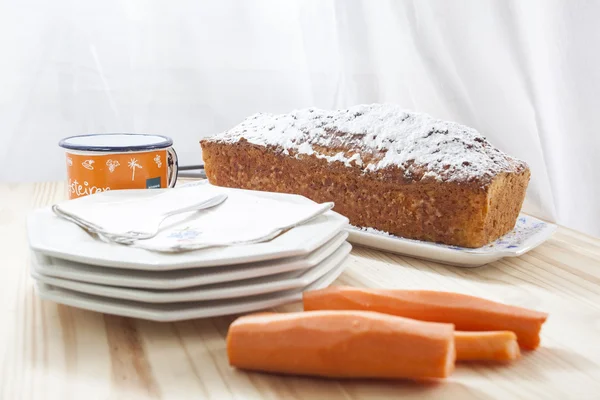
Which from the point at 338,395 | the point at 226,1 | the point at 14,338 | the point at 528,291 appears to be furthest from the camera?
the point at 226,1

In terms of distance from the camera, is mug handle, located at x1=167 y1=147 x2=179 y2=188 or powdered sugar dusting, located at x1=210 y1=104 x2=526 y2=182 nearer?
powdered sugar dusting, located at x1=210 y1=104 x2=526 y2=182

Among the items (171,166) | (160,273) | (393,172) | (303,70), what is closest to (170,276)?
(160,273)

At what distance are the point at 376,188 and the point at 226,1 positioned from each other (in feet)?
3.65

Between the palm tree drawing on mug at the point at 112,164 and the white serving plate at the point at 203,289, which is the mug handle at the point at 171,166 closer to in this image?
the palm tree drawing on mug at the point at 112,164

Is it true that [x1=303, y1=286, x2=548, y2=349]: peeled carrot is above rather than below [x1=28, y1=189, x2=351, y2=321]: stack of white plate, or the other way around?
below

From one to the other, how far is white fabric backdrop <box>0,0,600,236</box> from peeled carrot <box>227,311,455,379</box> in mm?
1399

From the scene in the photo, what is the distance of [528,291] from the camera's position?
109 cm

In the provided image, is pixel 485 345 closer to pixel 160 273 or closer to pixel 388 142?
pixel 160 273

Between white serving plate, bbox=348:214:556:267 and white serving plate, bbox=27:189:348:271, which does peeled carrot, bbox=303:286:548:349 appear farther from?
white serving plate, bbox=348:214:556:267

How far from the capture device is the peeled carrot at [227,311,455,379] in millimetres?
718

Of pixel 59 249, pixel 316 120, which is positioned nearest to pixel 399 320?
pixel 59 249

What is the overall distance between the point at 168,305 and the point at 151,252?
7 centimetres

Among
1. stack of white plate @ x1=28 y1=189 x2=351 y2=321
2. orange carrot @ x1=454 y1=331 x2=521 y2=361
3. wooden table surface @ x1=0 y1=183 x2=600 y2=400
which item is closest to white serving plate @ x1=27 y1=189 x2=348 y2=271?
stack of white plate @ x1=28 y1=189 x2=351 y2=321

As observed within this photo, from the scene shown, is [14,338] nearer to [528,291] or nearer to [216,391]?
[216,391]
